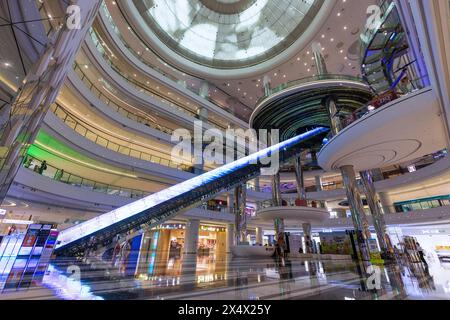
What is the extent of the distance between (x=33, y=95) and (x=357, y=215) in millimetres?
14028

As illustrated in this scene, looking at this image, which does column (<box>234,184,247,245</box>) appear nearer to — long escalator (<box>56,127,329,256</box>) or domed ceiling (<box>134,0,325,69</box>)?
long escalator (<box>56,127,329,256</box>)

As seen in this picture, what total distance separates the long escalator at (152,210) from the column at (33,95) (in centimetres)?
393

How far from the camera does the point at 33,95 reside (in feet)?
18.0

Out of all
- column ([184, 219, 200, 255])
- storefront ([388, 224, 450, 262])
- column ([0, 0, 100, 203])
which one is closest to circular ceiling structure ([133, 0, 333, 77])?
column ([184, 219, 200, 255])

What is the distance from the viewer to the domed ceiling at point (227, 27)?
79.8 ft

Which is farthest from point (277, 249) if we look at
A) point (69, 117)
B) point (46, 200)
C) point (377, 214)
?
point (69, 117)

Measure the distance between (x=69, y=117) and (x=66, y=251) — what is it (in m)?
9.99

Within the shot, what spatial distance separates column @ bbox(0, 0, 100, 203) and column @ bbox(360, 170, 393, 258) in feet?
53.0

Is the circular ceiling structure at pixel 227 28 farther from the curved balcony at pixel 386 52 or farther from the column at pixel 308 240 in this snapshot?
the column at pixel 308 240

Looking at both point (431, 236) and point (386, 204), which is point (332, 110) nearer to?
point (386, 204)

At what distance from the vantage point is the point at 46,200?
1309cm

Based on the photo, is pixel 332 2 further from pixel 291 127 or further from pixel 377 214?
pixel 377 214

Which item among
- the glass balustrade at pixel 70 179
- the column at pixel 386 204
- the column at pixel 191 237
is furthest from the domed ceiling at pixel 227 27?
the column at pixel 191 237

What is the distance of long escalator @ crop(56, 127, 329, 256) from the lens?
8.91 metres
